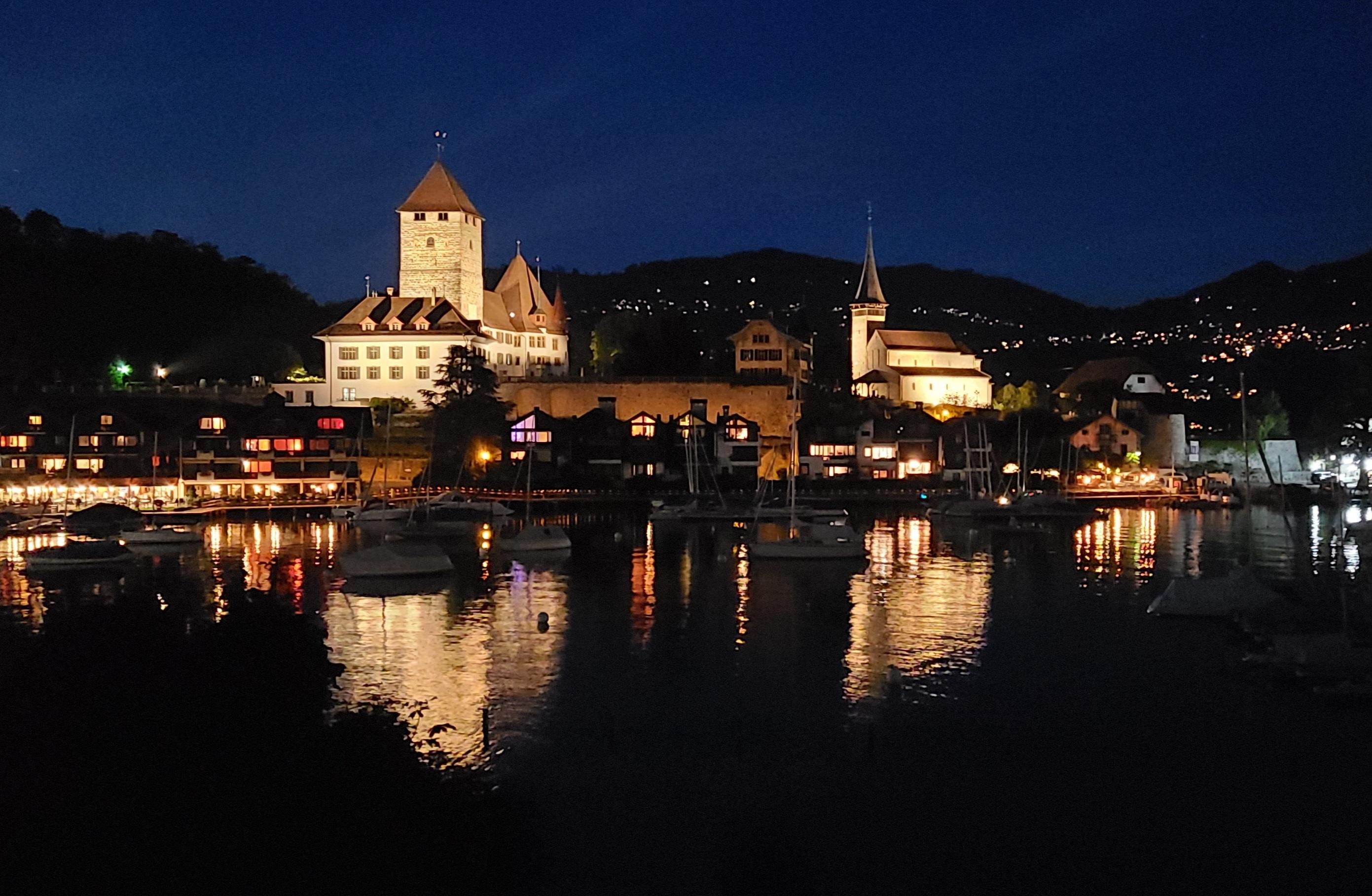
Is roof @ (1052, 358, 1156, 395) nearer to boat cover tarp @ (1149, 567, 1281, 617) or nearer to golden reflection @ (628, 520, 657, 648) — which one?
golden reflection @ (628, 520, 657, 648)

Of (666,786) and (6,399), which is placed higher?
(6,399)

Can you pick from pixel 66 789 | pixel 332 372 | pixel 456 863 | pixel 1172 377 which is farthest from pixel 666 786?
pixel 1172 377

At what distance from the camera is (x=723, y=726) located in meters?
17.3

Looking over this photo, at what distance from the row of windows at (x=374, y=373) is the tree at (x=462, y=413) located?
352 centimetres

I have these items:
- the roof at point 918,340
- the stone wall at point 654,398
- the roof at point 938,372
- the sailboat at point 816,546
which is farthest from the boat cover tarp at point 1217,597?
the roof at point 918,340

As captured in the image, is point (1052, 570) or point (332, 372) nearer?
point (1052, 570)

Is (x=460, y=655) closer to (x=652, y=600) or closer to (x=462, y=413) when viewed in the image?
(x=652, y=600)

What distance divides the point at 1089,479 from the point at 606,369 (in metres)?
26.8

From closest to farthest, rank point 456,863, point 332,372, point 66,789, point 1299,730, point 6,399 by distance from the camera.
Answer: point 66,789 < point 456,863 < point 1299,730 < point 6,399 < point 332,372

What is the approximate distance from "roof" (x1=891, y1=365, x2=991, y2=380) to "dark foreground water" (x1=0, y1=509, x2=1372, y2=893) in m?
41.2

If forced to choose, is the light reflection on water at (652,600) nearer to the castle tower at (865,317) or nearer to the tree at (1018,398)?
the tree at (1018,398)

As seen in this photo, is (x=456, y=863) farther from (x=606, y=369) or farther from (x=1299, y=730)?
(x=606, y=369)

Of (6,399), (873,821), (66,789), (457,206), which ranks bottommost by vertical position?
(873,821)

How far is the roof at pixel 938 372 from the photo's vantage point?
73.3 metres
